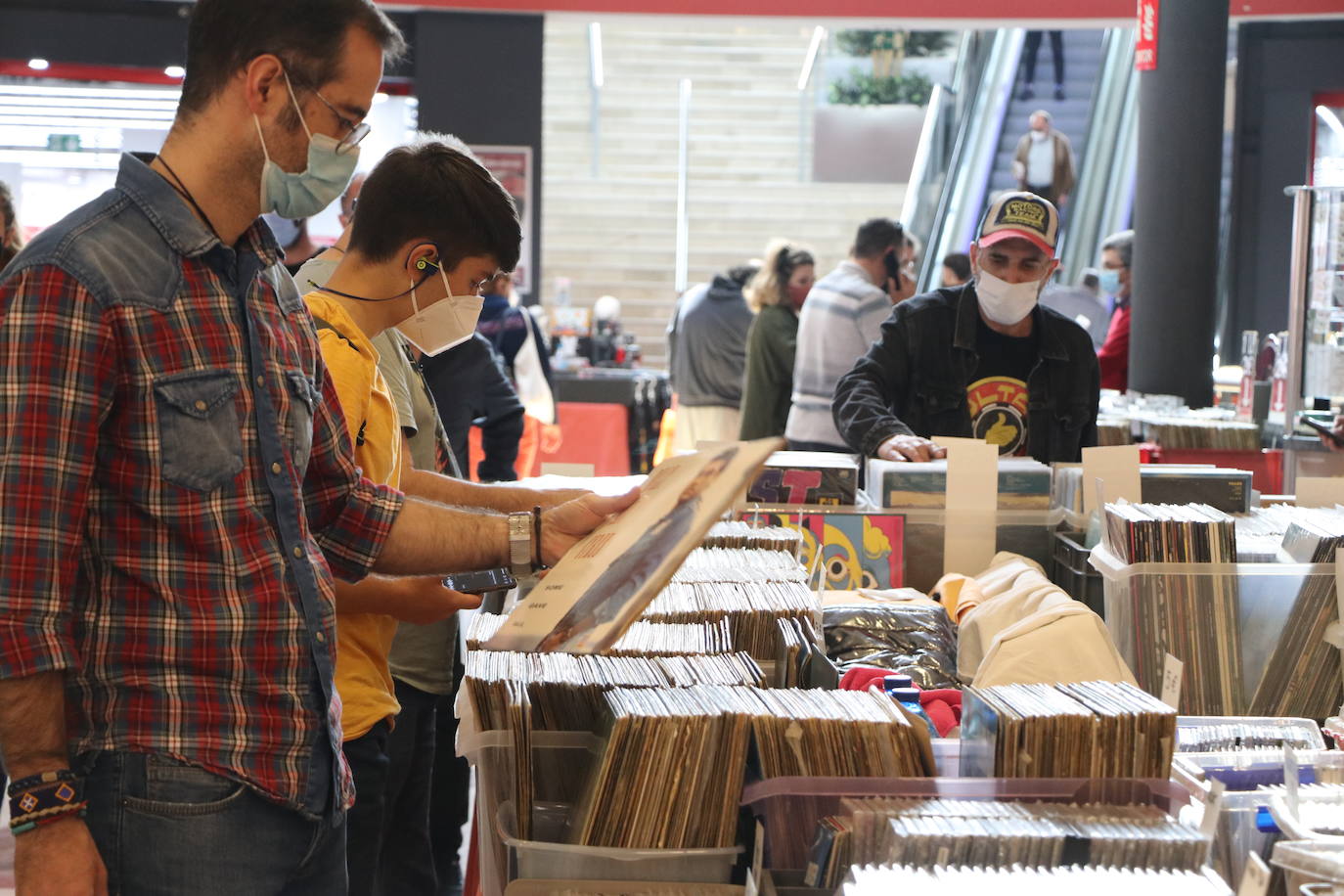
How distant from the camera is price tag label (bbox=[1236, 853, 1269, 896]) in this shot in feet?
4.84

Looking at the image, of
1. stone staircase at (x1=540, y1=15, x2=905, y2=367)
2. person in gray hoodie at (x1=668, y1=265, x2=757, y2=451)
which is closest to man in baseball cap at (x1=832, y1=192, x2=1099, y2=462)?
person in gray hoodie at (x1=668, y1=265, x2=757, y2=451)

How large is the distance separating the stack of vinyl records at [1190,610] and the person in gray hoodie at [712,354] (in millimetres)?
6019

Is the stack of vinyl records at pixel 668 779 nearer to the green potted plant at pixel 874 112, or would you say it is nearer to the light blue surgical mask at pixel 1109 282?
the light blue surgical mask at pixel 1109 282

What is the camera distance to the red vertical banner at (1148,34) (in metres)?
7.80

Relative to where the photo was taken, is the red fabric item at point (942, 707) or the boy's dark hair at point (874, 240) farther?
the boy's dark hair at point (874, 240)

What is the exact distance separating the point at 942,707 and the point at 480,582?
80 cm

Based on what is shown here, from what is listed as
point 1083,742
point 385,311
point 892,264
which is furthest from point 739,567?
point 892,264

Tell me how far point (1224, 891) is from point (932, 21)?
1009 cm

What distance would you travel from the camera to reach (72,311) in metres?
1.48

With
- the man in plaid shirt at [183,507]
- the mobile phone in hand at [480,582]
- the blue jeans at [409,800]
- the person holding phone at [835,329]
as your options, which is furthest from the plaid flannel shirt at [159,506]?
the person holding phone at [835,329]

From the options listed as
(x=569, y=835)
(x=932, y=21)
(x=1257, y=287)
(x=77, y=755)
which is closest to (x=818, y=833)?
(x=569, y=835)

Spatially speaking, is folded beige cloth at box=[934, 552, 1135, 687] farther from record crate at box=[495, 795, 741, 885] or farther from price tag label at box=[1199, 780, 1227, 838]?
record crate at box=[495, 795, 741, 885]

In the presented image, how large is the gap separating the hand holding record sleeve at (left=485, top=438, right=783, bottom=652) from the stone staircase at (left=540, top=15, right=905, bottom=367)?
13.0m

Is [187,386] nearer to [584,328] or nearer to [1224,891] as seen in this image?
[1224,891]
